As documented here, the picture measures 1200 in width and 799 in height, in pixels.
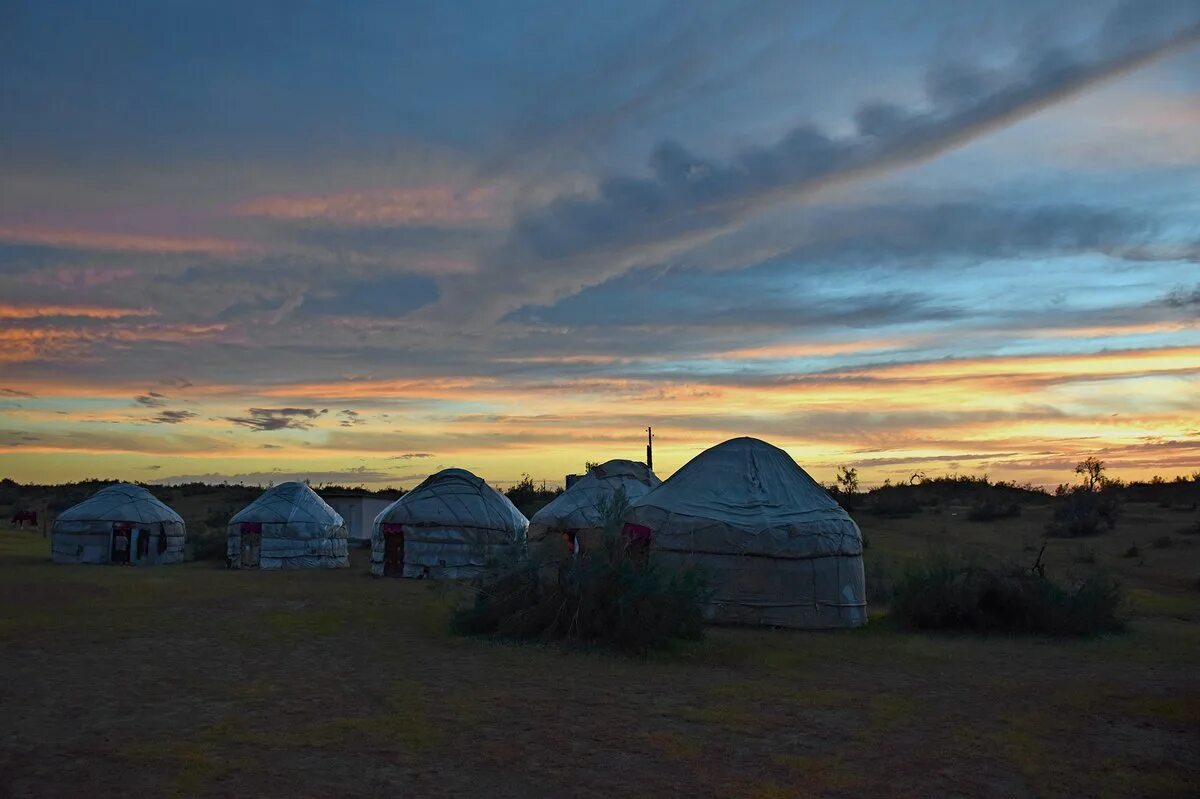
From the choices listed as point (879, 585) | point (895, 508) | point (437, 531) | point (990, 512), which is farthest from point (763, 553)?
point (895, 508)

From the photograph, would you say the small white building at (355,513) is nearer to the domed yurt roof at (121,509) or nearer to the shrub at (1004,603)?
the domed yurt roof at (121,509)

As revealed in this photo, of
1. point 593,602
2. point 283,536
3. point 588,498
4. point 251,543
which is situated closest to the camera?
point 593,602

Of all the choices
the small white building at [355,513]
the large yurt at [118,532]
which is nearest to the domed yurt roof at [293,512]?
the large yurt at [118,532]

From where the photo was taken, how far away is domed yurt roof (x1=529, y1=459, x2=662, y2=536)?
86.3 ft

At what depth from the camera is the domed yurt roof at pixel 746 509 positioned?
16625 mm

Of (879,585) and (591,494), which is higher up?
(591,494)

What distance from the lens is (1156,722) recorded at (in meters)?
9.24

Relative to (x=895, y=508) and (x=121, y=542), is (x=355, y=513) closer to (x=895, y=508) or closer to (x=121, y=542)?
(x=121, y=542)

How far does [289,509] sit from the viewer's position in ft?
103

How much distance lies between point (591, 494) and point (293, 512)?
10078 millimetres

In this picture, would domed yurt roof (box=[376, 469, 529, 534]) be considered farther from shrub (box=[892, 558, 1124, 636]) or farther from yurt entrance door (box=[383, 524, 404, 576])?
shrub (box=[892, 558, 1124, 636])

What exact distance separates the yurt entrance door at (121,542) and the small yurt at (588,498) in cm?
1363

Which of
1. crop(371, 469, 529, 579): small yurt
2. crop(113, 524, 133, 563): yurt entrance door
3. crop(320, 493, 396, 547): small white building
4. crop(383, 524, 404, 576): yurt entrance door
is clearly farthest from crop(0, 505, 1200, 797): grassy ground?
crop(320, 493, 396, 547): small white building

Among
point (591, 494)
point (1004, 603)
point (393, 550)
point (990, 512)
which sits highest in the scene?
point (591, 494)
